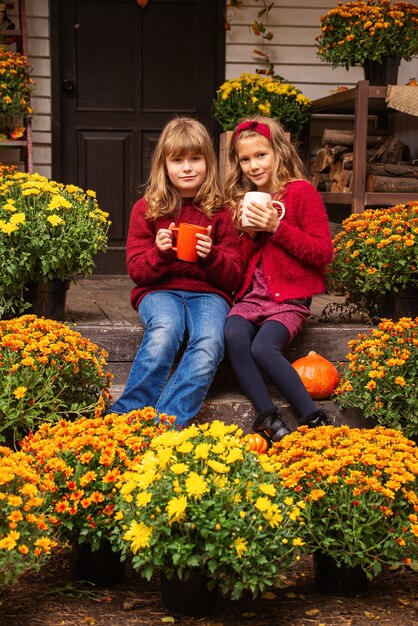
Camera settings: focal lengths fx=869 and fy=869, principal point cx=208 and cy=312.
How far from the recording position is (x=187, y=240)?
146 inches

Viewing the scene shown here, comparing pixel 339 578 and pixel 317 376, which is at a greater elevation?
pixel 317 376

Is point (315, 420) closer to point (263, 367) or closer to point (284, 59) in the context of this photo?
point (263, 367)

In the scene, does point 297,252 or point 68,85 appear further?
point 68,85

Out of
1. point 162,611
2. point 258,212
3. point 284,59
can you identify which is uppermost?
point 284,59

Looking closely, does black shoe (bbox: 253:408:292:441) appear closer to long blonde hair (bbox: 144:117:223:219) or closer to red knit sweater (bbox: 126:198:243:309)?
red knit sweater (bbox: 126:198:243:309)

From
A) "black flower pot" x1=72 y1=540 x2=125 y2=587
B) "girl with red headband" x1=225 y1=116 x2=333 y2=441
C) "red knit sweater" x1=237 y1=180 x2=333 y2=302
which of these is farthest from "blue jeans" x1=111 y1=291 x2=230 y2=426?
"black flower pot" x1=72 y1=540 x2=125 y2=587

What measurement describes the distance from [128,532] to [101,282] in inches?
163

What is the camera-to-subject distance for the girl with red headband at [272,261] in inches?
147

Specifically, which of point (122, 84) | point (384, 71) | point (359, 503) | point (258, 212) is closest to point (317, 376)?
point (258, 212)

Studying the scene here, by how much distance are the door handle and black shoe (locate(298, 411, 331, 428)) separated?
3.96 metres

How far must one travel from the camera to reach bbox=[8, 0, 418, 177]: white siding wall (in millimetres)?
6621

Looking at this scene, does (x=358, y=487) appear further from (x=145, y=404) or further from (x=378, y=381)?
(x=145, y=404)

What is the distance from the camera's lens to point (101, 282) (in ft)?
20.9

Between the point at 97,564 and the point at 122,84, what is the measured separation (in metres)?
4.78
